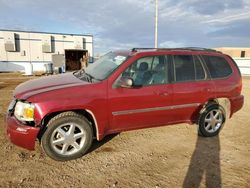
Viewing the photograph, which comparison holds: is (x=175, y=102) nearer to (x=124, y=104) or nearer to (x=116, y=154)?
(x=124, y=104)

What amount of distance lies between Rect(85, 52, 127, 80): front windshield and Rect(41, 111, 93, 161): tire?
0.91 meters

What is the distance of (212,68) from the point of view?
16.4 ft

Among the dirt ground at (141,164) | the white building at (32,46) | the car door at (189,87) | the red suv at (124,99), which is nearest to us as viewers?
the dirt ground at (141,164)

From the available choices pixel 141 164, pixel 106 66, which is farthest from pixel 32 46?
pixel 141 164

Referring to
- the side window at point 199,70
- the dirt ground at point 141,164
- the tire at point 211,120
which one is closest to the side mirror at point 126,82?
the dirt ground at point 141,164

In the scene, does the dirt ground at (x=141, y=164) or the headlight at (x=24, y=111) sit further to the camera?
the headlight at (x=24, y=111)

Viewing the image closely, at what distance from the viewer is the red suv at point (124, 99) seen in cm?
356

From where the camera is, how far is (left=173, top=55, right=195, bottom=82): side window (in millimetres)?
4560

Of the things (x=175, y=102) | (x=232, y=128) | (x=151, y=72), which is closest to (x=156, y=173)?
(x=175, y=102)

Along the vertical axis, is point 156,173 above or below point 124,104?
below

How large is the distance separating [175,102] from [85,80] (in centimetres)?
184

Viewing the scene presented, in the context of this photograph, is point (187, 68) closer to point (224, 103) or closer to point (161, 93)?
point (161, 93)

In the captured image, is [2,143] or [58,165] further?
[2,143]

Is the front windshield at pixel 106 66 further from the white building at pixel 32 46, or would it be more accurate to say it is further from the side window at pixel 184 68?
the white building at pixel 32 46
